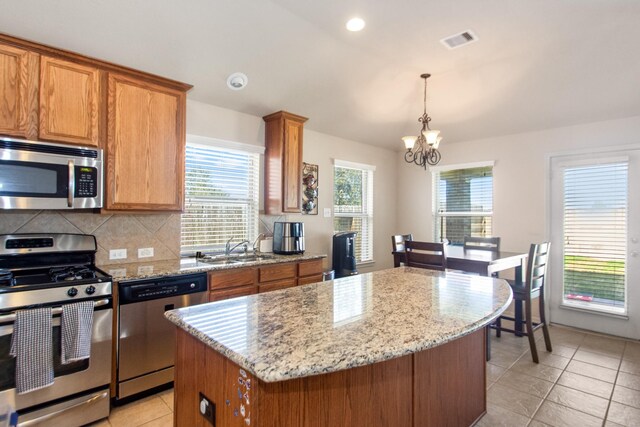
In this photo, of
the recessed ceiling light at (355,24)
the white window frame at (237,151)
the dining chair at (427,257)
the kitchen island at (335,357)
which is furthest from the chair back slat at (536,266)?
the white window frame at (237,151)

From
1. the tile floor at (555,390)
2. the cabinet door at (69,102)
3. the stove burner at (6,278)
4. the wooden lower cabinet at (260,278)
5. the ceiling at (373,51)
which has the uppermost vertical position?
the ceiling at (373,51)

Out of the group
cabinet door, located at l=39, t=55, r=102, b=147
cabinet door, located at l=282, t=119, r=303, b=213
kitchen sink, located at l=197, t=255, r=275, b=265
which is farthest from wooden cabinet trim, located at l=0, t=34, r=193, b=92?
kitchen sink, located at l=197, t=255, r=275, b=265

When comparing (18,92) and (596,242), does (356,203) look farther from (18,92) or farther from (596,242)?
(18,92)

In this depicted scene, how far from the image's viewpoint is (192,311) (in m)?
1.42

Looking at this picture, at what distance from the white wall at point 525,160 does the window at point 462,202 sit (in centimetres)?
12

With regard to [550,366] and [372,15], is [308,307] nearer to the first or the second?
[372,15]

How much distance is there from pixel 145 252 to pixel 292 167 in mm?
1701

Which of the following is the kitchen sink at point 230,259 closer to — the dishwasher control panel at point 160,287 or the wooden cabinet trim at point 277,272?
the wooden cabinet trim at point 277,272

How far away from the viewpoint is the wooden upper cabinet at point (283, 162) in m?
A: 3.66

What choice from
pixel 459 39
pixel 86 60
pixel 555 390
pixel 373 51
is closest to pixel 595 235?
pixel 555 390

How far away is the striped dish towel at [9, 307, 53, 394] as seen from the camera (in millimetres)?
1804

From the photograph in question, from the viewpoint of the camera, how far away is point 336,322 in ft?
4.18

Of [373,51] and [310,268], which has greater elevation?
[373,51]

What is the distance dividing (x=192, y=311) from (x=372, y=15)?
2516 millimetres
